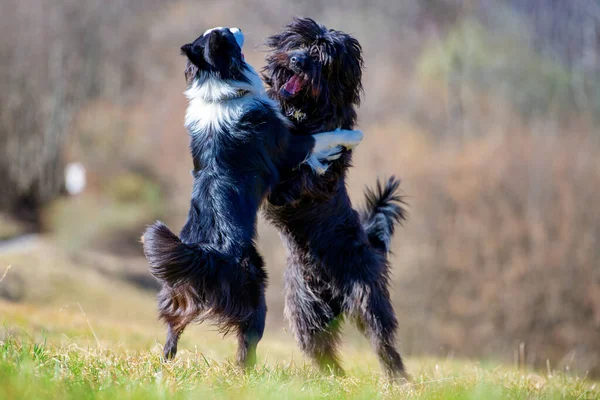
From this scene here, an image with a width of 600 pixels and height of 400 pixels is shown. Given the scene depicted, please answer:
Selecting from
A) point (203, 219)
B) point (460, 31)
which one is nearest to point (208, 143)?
point (203, 219)

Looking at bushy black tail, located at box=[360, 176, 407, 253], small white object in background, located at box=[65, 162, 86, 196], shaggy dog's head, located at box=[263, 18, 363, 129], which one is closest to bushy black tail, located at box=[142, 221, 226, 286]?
shaggy dog's head, located at box=[263, 18, 363, 129]

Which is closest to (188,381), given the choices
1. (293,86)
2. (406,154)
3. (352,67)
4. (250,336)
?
(250,336)

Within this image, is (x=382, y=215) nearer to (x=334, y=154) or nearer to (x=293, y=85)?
(x=334, y=154)

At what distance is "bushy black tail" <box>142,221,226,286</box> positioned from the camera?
3904mm

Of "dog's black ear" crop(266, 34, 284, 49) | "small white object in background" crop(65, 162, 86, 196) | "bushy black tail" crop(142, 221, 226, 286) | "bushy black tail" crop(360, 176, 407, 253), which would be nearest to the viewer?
"bushy black tail" crop(142, 221, 226, 286)

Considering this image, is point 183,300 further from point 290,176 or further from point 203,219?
point 290,176

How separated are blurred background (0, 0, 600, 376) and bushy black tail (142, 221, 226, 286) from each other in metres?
10.0

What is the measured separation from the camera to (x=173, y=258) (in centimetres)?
390

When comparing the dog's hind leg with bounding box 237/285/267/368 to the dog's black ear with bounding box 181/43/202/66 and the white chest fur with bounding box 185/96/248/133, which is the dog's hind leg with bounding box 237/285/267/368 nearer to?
the white chest fur with bounding box 185/96/248/133

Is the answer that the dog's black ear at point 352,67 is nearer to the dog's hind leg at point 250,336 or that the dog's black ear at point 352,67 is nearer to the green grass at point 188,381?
the dog's hind leg at point 250,336

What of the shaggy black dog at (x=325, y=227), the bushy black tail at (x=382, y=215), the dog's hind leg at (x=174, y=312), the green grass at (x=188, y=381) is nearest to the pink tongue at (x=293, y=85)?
the shaggy black dog at (x=325, y=227)

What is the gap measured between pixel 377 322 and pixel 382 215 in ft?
3.05

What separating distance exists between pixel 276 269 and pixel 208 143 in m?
14.9

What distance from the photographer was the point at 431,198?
18.4m
